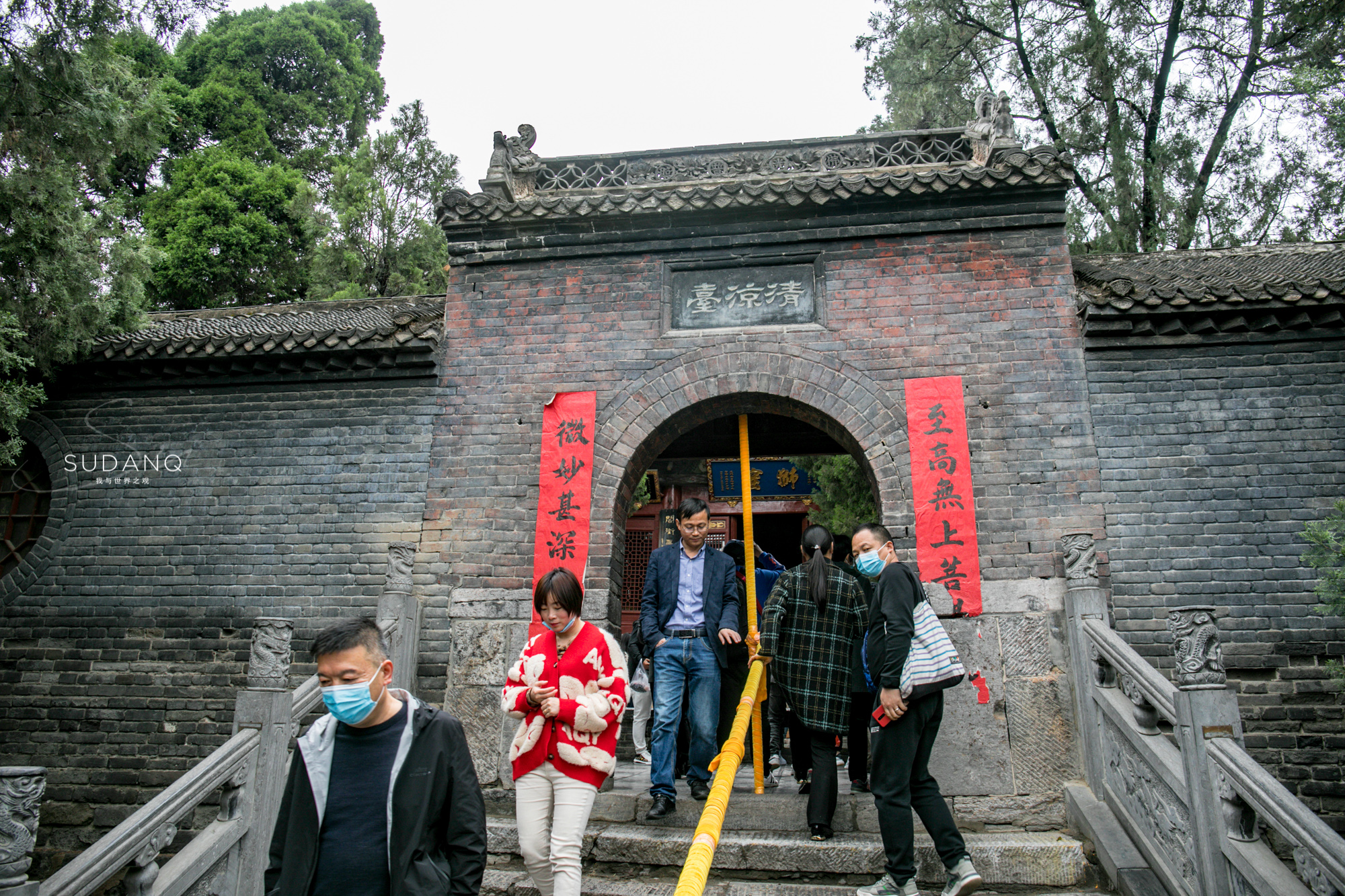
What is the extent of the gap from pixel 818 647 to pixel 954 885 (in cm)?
124

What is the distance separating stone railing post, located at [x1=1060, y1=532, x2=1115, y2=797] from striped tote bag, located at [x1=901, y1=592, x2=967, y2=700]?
5.27 feet

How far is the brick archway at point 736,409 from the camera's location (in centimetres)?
601

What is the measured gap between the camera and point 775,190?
21.2ft

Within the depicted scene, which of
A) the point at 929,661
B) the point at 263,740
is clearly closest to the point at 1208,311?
the point at 929,661

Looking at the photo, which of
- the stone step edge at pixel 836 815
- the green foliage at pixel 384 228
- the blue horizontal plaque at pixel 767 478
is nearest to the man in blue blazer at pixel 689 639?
the stone step edge at pixel 836 815

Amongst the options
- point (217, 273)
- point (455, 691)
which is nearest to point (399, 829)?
point (455, 691)

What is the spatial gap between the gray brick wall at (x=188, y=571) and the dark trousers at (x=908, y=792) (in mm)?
3447

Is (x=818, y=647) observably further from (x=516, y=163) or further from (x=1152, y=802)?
(x=516, y=163)

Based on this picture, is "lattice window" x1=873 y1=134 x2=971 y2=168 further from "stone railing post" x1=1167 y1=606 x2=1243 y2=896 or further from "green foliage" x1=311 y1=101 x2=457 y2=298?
"green foliage" x1=311 y1=101 x2=457 y2=298

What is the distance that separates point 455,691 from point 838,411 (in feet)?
11.5

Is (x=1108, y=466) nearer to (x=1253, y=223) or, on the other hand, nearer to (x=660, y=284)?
(x=660, y=284)

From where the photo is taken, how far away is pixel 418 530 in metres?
6.32

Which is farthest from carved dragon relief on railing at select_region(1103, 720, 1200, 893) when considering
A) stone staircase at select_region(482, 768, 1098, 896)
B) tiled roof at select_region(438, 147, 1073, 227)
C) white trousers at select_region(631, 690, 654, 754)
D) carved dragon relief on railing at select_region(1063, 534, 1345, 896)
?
tiled roof at select_region(438, 147, 1073, 227)

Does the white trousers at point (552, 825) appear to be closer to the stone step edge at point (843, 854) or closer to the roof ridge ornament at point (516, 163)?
the stone step edge at point (843, 854)
